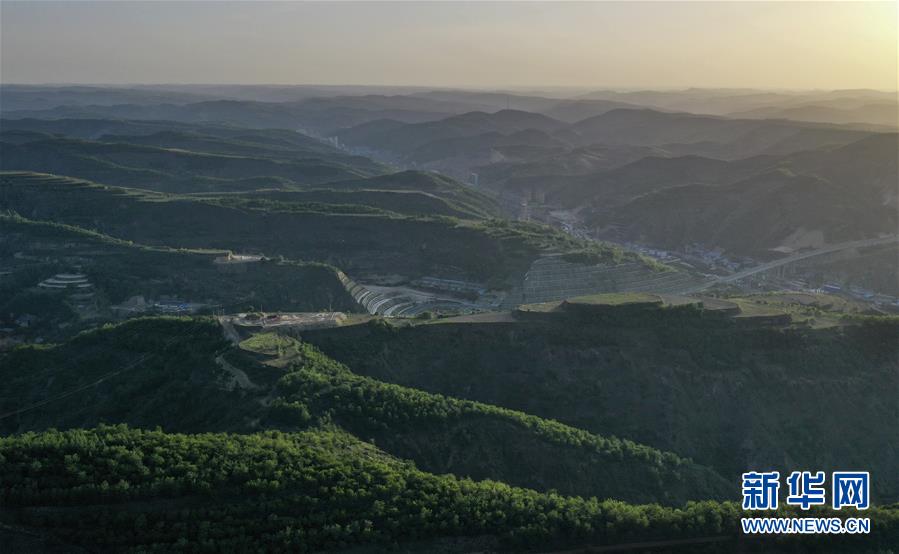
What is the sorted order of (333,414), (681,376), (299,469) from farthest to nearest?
(681,376)
(333,414)
(299,469)

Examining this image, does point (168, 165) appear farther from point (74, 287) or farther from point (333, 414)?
point (333, 414)

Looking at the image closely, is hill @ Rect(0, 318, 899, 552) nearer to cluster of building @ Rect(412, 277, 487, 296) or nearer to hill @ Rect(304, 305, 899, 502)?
hill @ Rect(304, 305, 899, 502)

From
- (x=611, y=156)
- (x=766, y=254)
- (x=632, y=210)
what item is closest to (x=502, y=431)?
(x=766, y=254)

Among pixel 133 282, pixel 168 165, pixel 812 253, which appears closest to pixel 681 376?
pixel 133 282

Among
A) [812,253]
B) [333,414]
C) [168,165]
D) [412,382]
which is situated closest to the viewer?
[333,414]

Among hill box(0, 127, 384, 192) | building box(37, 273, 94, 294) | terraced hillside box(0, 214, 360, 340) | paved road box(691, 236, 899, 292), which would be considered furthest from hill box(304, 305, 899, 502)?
hill box(0, 127, 384, 192)

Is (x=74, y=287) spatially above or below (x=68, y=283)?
below

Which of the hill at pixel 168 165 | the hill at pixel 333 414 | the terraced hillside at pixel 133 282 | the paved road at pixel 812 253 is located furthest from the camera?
the hill at pixel 168 165

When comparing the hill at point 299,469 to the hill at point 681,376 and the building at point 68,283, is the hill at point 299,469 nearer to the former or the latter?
the hill at point 681,376

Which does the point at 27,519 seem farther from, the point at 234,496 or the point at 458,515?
the point at 458,515

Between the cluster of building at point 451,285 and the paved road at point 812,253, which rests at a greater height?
the paved road at point 812,253

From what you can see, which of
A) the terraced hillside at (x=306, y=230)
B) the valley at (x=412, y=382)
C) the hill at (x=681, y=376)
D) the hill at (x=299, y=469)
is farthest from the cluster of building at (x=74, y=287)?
the hill at (x=681, y=376)
